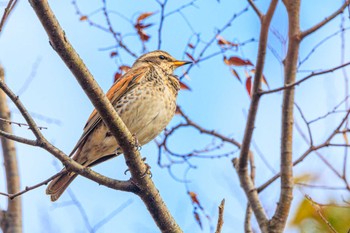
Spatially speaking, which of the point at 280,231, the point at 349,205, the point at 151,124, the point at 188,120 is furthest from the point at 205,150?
the point at 280,231

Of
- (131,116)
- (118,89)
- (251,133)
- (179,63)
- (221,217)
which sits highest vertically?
(179,63)

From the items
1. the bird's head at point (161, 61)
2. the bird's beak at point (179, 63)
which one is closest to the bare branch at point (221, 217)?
the bird's head at point (161, 61)

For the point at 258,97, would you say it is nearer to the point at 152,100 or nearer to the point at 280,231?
the point at 280,231

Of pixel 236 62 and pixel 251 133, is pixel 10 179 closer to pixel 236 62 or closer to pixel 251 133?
pixel 251 133

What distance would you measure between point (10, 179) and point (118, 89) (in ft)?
4.97

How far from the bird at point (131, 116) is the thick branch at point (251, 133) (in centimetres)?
131

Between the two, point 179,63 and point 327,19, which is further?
point 179,63

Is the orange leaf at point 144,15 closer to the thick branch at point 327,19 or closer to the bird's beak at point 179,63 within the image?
the bird's beak at point 179,63

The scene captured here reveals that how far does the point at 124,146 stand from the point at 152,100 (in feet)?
5.92

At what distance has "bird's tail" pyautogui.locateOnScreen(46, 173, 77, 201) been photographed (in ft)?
20.3

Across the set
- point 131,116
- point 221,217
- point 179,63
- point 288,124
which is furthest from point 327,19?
point 179,63

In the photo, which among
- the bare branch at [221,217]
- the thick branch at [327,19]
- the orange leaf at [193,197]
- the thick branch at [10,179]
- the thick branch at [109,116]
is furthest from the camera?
the orange leaf at [193,197]

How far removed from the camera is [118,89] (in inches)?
263

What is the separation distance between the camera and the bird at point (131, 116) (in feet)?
20.8
